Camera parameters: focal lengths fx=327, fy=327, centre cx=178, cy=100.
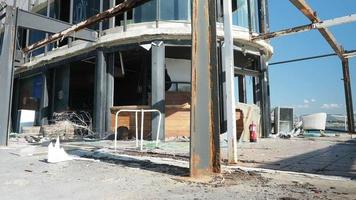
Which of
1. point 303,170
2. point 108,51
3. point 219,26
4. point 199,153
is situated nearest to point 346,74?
point 219,26

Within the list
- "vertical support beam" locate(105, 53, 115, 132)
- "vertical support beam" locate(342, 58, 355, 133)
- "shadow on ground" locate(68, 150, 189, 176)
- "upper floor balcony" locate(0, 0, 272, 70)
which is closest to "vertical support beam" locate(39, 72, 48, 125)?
"upper floor balcony" locate(0, 0, 272, 70)

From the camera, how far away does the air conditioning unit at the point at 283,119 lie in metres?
15.1

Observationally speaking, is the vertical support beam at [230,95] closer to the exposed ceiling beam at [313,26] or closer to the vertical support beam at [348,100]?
the exposed ceiling beam at [313,26]

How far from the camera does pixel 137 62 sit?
Answer: 13211 mm

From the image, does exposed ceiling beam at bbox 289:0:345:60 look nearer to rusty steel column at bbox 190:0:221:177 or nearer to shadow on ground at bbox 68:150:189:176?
rusty steel column at bbox 190:0:221:177

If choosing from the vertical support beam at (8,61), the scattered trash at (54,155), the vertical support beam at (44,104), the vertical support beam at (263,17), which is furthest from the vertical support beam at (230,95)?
the vertical support beam at (44,104)

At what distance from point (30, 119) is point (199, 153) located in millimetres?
12994

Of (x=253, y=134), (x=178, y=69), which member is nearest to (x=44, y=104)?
(x=178, y=69)

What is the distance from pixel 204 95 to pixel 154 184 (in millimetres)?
1353

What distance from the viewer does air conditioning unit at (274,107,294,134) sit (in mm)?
15085

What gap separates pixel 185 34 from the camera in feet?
34.9

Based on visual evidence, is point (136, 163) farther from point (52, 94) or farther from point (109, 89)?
point (52, 94)

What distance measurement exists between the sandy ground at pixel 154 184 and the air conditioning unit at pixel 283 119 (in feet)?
35.5

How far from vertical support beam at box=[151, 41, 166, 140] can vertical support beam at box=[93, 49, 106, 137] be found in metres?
2.10
